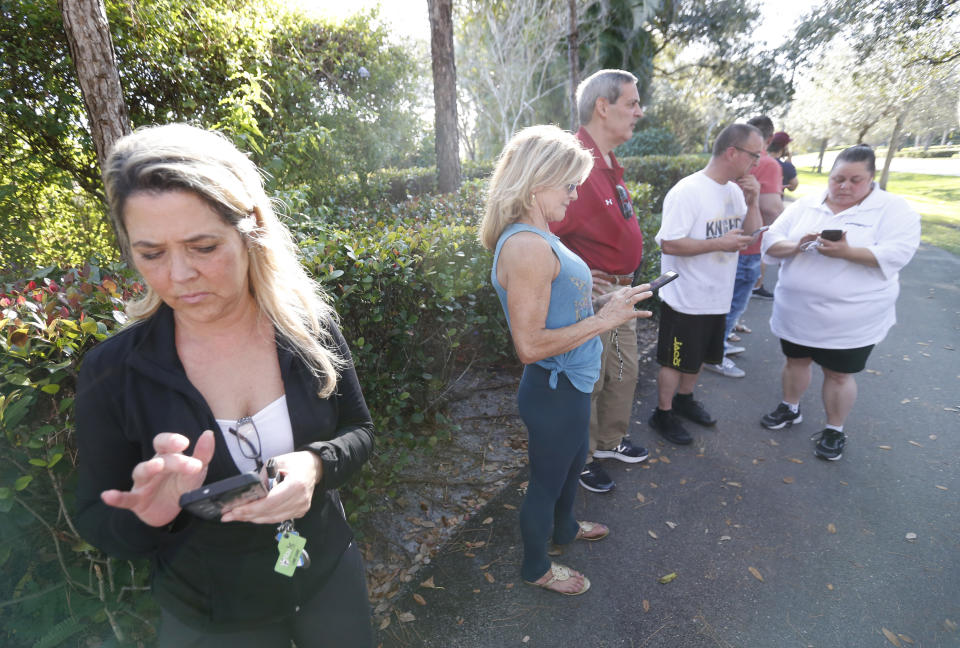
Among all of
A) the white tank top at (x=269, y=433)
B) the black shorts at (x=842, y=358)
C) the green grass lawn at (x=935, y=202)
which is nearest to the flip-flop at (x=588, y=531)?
the white tank top at (x=269, y=433)

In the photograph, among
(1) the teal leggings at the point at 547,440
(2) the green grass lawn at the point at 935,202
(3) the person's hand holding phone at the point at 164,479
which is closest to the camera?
(3) the person's hand holding phone at the point at 164,479

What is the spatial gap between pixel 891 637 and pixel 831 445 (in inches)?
66.9

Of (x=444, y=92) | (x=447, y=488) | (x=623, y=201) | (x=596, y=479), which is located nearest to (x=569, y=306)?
(x=623, y=201)

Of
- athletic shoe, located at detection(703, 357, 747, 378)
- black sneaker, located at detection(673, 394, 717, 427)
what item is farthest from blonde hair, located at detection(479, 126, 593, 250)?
athletic shoe, located at detection(703, 357, 747, 378)

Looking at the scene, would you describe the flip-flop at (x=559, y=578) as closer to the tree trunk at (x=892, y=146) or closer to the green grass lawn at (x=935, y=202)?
the green grass lawn at (x=935, y=202)

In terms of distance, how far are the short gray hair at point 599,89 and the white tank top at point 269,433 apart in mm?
2754

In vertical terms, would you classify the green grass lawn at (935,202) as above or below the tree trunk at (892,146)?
below

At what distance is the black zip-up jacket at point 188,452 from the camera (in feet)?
4.00

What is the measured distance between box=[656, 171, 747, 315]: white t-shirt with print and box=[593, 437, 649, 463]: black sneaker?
47.8 inches

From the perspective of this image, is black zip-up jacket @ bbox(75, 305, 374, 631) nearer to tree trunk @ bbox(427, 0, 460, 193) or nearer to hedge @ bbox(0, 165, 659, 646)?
hedge @ bbox(0, 165, 659, 646)

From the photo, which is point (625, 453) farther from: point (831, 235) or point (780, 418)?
point (831, 235)

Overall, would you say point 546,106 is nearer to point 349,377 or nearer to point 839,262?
point 839,262

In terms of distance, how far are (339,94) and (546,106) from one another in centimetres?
1935

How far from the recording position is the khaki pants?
11.1 feet
